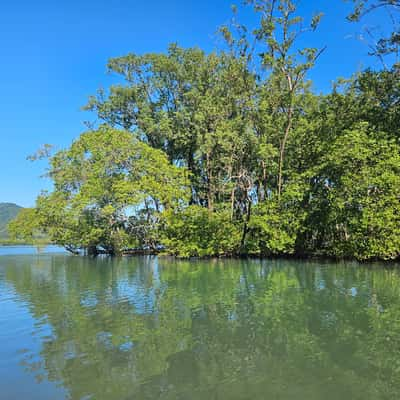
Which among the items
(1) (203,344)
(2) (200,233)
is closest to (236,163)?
(2) (200,233)

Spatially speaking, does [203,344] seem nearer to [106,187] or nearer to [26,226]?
[106,187]

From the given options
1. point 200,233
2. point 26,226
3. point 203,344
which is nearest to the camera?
point 203,344

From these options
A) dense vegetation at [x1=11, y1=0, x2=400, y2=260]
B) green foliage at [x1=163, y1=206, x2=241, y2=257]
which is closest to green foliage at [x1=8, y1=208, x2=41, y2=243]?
dense vegetation at [x1=11, y1=0, x2=400, y2=260]

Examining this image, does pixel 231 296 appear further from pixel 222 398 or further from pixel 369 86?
pixel 369 86

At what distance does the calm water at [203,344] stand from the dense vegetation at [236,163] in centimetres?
1128

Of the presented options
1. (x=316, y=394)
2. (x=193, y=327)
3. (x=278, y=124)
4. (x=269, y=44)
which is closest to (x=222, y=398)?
(x=316, y=394)

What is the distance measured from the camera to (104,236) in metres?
33.0

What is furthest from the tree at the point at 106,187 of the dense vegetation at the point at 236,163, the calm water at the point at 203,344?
the calm water at the point at 203,344

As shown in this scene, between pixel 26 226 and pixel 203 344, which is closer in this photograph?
pixel 203 344

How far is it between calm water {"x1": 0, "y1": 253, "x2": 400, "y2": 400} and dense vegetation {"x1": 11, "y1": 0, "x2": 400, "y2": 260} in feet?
37.0

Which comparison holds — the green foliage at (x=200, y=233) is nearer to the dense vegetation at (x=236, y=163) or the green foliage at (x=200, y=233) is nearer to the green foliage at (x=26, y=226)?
the dense vegetation at (x=236, y=163)

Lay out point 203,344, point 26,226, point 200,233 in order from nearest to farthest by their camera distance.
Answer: point 203,344, point 200,233, point 26,226

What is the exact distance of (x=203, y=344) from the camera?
691cm

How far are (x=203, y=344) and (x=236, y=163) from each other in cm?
2632
